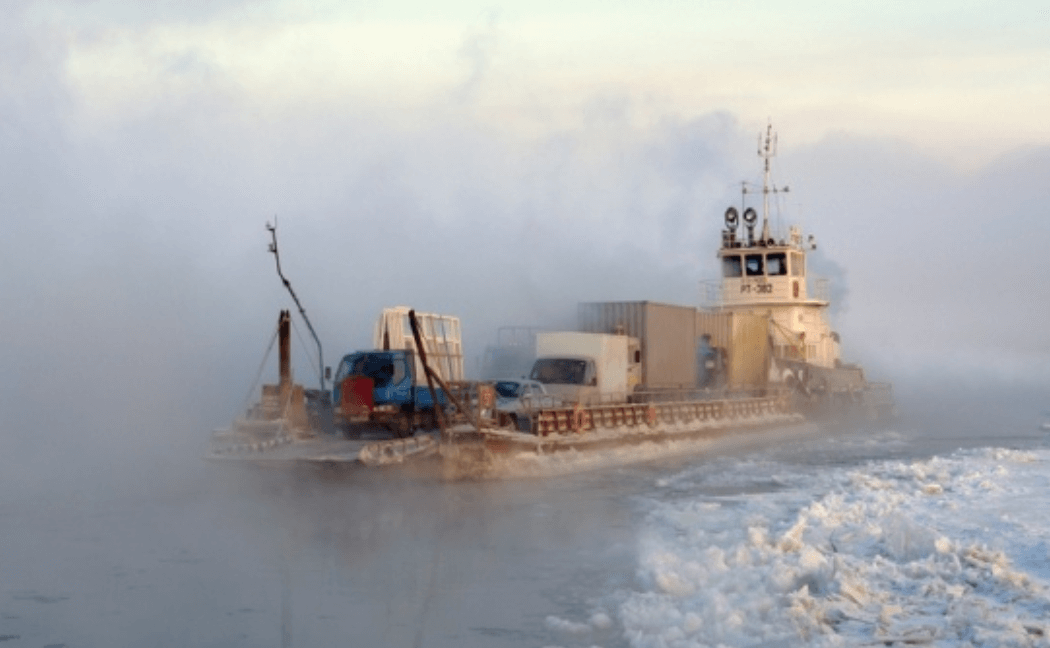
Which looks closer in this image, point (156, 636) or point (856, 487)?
point (156, 636)

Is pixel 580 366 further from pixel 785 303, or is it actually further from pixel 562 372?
pixel 785 303

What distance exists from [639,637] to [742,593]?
1.60m

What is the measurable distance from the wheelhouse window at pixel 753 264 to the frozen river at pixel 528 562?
2507 cm

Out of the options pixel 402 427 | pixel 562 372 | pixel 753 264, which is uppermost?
pixel 753 264

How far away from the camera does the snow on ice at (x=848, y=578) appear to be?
9836 mm

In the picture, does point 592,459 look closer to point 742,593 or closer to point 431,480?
point 431,480

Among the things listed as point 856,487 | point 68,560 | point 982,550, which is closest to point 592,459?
point 856,487

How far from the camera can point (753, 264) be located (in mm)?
49281

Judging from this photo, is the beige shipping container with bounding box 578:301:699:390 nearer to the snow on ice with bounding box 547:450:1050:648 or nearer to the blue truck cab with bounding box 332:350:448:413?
the blue truck cab with bounding box 332:350:448:413

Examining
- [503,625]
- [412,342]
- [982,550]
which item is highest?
[412,342]

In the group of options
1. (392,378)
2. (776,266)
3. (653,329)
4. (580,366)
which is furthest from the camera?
(776,266)

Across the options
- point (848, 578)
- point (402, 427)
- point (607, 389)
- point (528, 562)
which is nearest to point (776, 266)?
point (607, 389)

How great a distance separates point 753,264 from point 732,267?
91 cm

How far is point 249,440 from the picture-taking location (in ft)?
77.9
